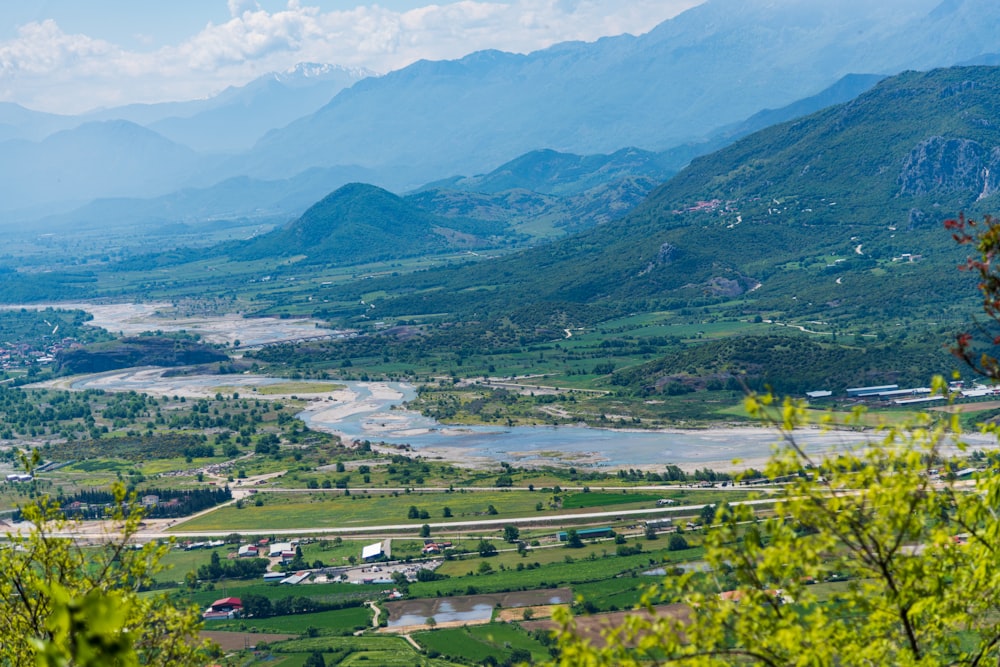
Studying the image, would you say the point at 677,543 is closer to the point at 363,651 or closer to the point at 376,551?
the point at 376,551

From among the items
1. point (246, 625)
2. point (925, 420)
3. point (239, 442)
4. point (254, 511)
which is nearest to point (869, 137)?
point (239, 442)

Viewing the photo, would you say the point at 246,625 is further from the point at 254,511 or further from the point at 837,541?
the point at 837,541

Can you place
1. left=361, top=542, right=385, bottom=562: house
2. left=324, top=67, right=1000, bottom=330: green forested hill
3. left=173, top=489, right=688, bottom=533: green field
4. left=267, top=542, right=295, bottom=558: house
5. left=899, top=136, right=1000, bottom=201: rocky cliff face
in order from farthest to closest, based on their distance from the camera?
left=899, top=136, right=1000, bottom=201: rocky cliff face → left=324, top=67, right=1000, bottom=330: green forested hill → left=173, top=489, right=688, bottom=533: green field → left=267, top=542, right=295, bottom=558: house → left=361, top=542, right=385, bottom=562: house

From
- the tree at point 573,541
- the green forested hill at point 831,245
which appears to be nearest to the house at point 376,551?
the tree at point 573,541

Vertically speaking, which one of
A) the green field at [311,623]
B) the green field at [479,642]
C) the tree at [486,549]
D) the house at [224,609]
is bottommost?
the tree at [486,549]

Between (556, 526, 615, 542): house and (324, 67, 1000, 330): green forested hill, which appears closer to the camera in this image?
(556, 526, 615, 542): house

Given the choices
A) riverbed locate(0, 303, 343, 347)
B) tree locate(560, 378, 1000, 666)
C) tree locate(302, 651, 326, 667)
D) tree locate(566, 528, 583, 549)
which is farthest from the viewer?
riverbed locate(0, 303, 343, 347)

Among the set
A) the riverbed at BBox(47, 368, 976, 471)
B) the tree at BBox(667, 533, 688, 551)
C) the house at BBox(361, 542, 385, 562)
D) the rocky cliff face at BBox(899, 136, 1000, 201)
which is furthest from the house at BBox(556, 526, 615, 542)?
the rocky cliff face at BBox(899, 136, 1000, 201)

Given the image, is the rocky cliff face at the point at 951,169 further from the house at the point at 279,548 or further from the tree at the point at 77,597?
the tree at the point at 77,597

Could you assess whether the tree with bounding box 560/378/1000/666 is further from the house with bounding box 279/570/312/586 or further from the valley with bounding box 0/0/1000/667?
the house with bounding box 279/570/312/586
